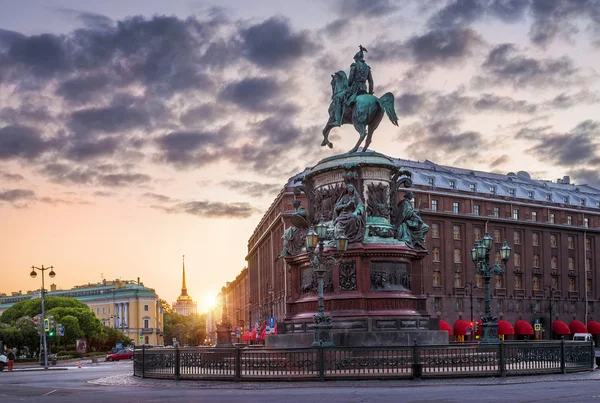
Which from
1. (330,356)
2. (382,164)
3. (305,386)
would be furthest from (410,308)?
(305,386)

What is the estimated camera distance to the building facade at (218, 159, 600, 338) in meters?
104

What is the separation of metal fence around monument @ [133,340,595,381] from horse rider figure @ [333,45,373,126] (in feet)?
55.3

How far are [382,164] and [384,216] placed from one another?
2471 millimetres

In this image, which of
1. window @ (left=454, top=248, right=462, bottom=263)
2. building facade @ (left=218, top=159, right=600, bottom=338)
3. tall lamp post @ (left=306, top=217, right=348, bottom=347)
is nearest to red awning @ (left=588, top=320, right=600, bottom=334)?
building facade @ (left=218, top=159, right=600, bottom=338)

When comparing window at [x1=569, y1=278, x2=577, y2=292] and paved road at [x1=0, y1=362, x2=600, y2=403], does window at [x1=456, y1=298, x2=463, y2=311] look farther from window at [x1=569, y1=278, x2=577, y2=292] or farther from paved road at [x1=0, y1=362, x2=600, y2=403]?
paved road at [x1=0, y1=362, x2=600, y2=403]

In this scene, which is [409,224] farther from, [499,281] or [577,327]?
[577,327]

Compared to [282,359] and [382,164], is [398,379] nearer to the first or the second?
[282,359]

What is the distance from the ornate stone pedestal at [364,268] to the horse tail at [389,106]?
286 centimetres

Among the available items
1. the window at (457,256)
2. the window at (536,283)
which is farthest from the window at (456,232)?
the window at (536,283)

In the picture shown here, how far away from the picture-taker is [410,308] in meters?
39.1

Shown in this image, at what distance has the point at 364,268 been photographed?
127 ft

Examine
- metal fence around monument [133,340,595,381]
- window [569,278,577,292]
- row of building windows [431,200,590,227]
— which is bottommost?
metal fence around monument [133,340,595,381]

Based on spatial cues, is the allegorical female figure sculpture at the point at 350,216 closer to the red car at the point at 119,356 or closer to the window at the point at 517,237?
the red car at the point at 119,356

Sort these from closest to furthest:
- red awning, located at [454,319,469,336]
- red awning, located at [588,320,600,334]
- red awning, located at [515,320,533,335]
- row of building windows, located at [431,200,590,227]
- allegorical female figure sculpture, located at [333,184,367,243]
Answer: allegorical female figure sculpture, located at [333,184,367,243] → red awning, located at [454,319,469,336] → red awning, located at [515,320,533,335] → row of building windows, located at [431,200,590,227] → red awning, located at [588,320,600,334]
